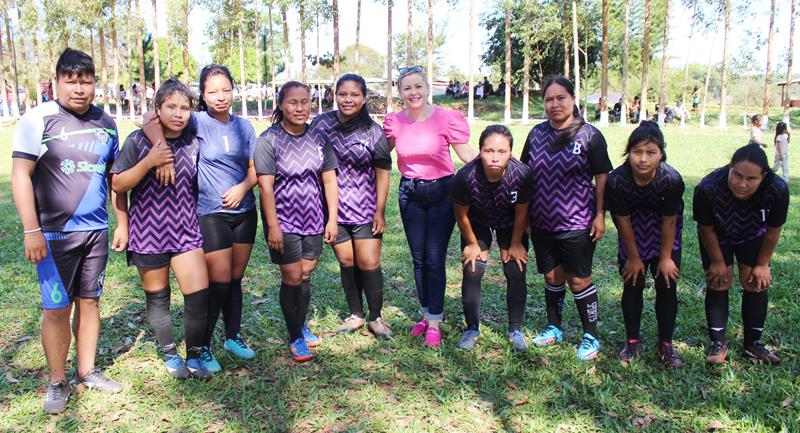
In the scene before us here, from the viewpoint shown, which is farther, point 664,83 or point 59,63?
point 664,83

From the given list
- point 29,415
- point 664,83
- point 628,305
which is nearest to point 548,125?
point 628,305

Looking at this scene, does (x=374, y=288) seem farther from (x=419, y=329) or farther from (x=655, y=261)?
(x=655, y=261)

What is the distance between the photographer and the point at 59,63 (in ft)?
10.7

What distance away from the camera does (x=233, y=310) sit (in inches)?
164

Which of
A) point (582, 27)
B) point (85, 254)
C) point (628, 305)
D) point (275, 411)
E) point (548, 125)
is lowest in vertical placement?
point (275, 411)

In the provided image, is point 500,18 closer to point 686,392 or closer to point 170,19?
point 170,19

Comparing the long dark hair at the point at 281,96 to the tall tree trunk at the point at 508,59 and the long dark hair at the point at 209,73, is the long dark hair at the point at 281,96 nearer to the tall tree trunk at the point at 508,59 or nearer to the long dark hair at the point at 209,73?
the long dark hair at the point at 209,73

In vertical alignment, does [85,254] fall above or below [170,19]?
below

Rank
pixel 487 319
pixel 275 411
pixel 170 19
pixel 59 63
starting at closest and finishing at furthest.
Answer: pixel 59 63 < pixel 275 411 < pixel 487 319 < pixel 170 19

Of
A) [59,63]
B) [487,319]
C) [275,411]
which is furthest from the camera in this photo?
[487,319]

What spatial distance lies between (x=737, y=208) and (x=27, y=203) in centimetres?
407

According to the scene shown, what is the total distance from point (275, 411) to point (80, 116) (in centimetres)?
202

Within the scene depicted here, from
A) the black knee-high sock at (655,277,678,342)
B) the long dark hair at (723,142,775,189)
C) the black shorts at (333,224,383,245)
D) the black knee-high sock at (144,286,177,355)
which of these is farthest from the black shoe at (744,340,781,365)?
the black knee-high sock at (144,286,177,355)

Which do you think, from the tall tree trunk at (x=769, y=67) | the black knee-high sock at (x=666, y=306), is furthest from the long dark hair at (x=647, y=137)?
the tall tree trunk at (x=769, y=67)
